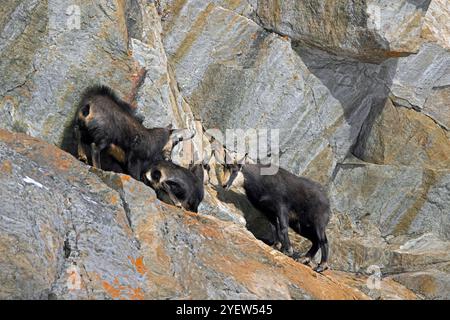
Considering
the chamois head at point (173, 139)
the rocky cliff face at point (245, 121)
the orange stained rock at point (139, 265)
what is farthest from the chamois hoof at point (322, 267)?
the orange stained rock at point (139, 265)

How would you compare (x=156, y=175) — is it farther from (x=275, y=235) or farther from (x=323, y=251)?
(x=323, y=251)

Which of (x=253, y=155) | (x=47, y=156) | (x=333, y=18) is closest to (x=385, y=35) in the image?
(x=333, y=18)

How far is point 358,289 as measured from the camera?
42.9ft

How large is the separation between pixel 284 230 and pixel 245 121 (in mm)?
2359

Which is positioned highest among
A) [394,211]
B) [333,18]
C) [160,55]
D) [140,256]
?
[333,18]

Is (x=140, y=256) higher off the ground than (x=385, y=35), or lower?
lower

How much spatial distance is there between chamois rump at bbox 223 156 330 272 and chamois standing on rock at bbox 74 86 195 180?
142 centimetres

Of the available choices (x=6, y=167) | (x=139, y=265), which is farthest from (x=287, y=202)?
(x=6, y=167)

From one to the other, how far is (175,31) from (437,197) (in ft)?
18.4

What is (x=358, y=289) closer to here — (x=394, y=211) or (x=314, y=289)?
(x=314, y=289)

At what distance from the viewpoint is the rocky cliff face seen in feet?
34.5

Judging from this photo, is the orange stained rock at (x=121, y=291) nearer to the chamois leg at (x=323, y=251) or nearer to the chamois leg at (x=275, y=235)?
the chamois leg at (x=323, y=251)
